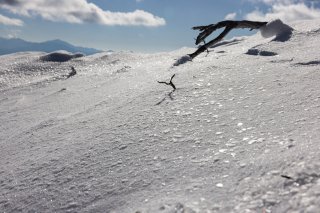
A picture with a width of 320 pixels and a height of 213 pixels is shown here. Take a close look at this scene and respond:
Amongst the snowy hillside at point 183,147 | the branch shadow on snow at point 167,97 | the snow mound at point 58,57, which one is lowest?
the snowy hillside at point 183,147

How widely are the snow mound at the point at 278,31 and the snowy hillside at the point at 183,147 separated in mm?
3487

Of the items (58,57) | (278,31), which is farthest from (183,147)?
(58,57)

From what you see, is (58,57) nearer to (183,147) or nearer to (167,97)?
(167,97)

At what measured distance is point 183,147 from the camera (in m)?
4.50

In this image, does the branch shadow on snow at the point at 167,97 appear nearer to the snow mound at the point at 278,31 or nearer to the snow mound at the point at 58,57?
the snow mound at the point at 278,31

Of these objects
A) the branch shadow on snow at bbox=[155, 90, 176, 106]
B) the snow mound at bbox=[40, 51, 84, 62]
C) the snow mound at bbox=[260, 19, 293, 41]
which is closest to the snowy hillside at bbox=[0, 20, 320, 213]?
the branch shadow on snow at bbox=[155, 90, 176, 106]

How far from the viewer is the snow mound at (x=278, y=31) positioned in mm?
11938

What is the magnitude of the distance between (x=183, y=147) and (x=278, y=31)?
33.3ft

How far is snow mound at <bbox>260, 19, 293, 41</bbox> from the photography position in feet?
39.2

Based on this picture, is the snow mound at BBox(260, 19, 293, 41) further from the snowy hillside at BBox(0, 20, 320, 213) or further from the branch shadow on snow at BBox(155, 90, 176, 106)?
the branch shadow on snow at BBox(155, 90, 176, 106)

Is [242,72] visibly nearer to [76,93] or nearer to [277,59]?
[277,59]

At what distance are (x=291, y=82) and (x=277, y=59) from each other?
8.37 feet

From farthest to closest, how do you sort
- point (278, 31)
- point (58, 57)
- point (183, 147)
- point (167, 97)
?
point (58, 57)
point (278, 31)
point (167, 97)
point (183, 147)

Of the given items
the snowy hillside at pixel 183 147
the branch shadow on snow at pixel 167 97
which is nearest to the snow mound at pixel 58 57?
the snowy hillside at pixel 183 147
